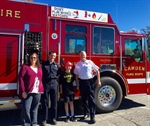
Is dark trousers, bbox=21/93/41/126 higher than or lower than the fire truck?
lower

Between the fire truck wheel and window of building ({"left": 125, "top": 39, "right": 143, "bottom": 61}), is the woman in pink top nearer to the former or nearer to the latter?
the fire truck wheel

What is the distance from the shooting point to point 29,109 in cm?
380

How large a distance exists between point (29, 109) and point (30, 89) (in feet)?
1.44

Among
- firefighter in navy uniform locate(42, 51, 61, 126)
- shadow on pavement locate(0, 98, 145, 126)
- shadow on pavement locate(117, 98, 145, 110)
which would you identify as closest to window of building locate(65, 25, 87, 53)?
firefighter in navy uniform locate(42, 51, 61, 126)

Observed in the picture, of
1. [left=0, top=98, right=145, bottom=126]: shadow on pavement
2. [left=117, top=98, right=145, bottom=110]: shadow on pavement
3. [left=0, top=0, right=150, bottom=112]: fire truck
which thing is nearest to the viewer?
[left=0, top=0, right=150, bottom=112]: fire truck

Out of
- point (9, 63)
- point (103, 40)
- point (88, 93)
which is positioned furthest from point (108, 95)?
point (9, 63)

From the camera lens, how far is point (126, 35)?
19.0 ft

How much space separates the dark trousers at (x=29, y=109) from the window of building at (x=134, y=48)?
3.37 metres

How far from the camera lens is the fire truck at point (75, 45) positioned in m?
4.47

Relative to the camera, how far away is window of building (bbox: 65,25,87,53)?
5.09 m

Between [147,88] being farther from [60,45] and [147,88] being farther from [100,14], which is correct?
[60,45]

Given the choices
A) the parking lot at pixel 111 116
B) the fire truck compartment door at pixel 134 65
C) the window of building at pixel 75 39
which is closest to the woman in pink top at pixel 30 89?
the parking lot at pixel 111 116

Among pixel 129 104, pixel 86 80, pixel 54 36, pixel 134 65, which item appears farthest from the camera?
pixel 129 104

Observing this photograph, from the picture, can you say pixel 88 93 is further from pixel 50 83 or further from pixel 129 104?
pixel 129 104
